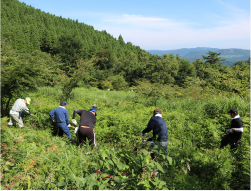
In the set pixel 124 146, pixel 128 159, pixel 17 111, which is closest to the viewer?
pixel 128 159

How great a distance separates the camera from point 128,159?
5.72ft

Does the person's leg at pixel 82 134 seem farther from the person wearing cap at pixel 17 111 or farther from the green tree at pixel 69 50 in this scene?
the green tree at pixel 69 50

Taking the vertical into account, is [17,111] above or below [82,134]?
above

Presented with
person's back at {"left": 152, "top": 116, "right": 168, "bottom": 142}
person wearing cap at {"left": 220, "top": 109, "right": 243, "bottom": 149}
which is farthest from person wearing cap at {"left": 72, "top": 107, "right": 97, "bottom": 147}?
person wearing cap at {"left": 220, "top": 109, "right": 243, "bottom": 149}

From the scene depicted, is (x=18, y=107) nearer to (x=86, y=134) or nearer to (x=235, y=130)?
(x=86, y=134)

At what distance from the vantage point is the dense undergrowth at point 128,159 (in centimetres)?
147

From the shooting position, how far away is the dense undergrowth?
1474mm

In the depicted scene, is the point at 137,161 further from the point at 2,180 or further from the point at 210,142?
the point at 210,142

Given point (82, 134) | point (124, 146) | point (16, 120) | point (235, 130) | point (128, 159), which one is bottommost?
point (124, 146)

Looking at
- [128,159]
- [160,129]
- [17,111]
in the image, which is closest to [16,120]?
[17,111]

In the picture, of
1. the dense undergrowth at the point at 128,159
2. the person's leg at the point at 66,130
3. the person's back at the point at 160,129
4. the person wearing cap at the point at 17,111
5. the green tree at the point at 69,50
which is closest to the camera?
the dense undergrowth at the point at 128,159

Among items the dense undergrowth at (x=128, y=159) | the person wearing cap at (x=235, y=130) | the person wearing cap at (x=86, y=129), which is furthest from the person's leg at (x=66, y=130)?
the person wearing cap at (x=235, y=130)

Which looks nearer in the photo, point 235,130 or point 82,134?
point 235,130

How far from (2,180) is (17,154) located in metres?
0.83
